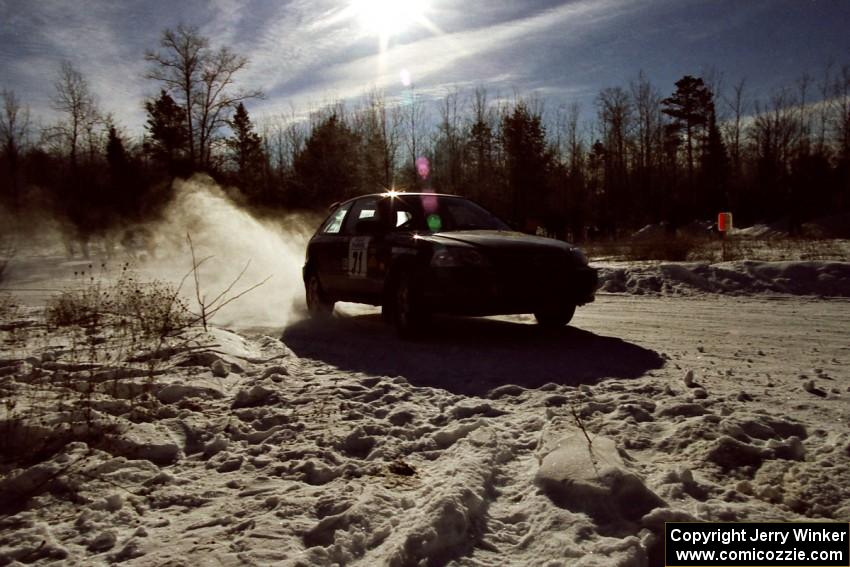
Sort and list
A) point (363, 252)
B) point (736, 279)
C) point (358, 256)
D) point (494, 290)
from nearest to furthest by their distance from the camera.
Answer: point (494, 290), point (363, 252), point (358, 256), point (736, 279)

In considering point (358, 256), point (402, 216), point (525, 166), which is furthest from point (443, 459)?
point (525, 166)

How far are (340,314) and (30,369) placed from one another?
14.6 feet

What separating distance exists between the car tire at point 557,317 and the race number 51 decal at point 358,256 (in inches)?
86.1

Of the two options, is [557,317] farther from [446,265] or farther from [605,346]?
[446,265]

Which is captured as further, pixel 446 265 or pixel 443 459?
pixel 446 265

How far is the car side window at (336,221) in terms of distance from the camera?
309 inches

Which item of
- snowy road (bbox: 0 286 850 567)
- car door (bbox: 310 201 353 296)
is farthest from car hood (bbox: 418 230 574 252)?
car door (bbox: 310 201 353 296)

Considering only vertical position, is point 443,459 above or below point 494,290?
below

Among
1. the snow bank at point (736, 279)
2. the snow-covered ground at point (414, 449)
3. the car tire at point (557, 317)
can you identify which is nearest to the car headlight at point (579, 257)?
the car tire at point (557, 317)

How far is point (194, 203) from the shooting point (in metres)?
29.9

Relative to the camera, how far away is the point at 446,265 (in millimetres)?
5605

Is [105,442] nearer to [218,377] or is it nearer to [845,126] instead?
[218,377]

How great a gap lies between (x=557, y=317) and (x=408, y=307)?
184 cm

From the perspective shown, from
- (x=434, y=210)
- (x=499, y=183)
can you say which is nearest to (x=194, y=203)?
(x=499, y=183)
